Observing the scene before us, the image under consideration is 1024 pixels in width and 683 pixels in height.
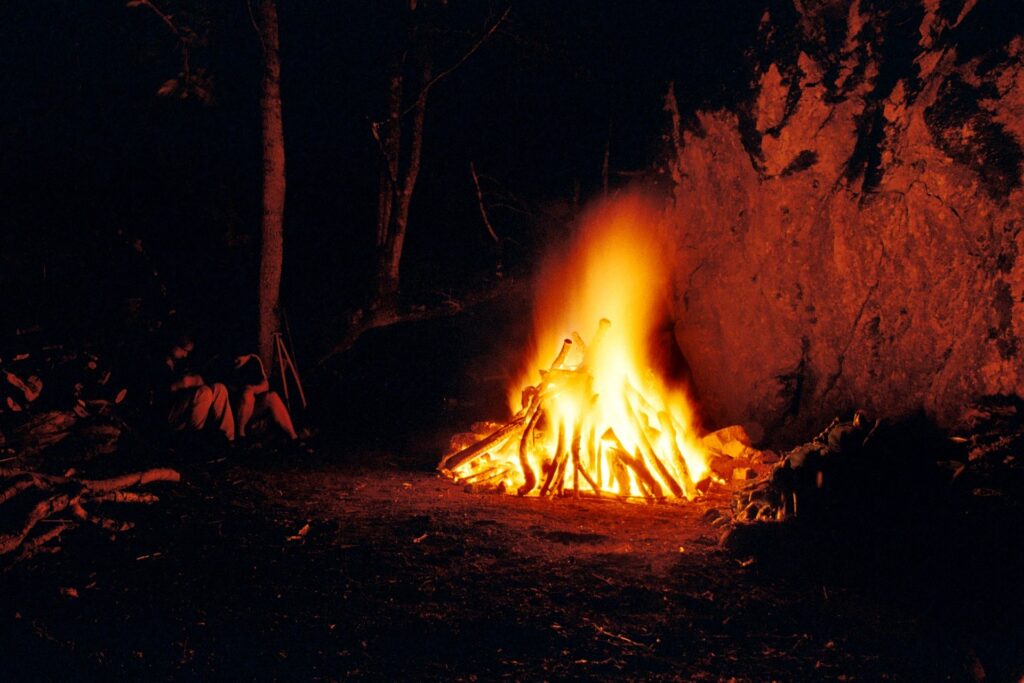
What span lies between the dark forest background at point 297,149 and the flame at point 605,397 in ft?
3.33

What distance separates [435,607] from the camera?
431 centimetres

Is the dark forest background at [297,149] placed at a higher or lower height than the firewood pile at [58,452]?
higher

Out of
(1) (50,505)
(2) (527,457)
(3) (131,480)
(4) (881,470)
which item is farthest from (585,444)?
(1) (50,505)

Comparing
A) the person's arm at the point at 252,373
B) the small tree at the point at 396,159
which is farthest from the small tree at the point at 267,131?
the small tree at the point at 396,159

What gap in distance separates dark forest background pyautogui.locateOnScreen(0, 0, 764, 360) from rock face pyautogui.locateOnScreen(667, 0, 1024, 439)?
1.42 metres

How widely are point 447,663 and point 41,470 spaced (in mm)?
4461

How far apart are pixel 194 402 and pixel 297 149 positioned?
6655mm

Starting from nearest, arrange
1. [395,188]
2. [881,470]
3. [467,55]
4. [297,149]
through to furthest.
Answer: [881,470]
[467,55]
[395,188]
[297,149]

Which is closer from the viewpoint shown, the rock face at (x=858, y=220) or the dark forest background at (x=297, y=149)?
the rock face at (x=858, y=220)

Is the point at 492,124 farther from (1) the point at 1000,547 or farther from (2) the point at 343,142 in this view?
(1) the point at 1000,547

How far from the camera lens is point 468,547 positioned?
17.3 feet

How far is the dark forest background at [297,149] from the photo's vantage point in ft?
33.1

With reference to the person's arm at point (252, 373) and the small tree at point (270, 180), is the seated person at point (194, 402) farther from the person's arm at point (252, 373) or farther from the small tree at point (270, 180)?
the small tree at point (270, 180)

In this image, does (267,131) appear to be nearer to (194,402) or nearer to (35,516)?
(194,402)
